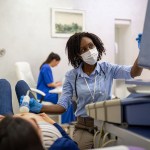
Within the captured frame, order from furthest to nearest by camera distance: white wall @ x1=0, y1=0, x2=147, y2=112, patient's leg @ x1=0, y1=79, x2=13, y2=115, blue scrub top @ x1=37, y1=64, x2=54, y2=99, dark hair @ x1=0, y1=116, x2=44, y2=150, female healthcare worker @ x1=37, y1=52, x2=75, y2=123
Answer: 1. white wall @ x1=0, y1=0, x2=147, y2=112
2. blue scrub top @ x1=37, y1=64, x2=54, y2=99
3. female healthcare worker @ x1=37, y1=52, x2=75, y2=123
4. patient's leg @ x1=0, y1=79, x2=13, y2=115
5. dark hair @ x1=0, y1=116, x2=44, y2=150

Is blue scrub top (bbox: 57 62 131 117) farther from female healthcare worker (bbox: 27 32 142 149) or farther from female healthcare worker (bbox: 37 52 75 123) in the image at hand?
female healthcare worker (bbox: 37 52 75 123)

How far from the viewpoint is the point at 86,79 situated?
1710mm

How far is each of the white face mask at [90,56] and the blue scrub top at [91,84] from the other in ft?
0.17

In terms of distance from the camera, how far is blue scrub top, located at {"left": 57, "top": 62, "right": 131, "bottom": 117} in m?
1.67

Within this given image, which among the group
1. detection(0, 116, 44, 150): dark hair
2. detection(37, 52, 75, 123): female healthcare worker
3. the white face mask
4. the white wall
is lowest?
detection(37, 52, 75, 123): female healthcare worker

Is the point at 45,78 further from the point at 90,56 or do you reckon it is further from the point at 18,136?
the point at 18,136

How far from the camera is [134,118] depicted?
95 cm

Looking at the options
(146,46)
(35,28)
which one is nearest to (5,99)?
(146,46)

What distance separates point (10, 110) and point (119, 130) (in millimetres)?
1290

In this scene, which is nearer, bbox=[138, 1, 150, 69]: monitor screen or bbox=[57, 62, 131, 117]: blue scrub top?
bbox=[138, 1, 150, 69]: monitor screen

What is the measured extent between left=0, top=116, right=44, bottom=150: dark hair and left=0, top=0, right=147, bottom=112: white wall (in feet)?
14.0

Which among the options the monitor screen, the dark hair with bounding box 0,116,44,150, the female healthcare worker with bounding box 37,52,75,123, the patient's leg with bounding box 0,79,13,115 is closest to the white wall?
the female healthcare worker with bounding box 37,52,75,123

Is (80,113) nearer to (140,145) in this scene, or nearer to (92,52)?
(92,52)

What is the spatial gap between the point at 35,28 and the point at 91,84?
139 inches
